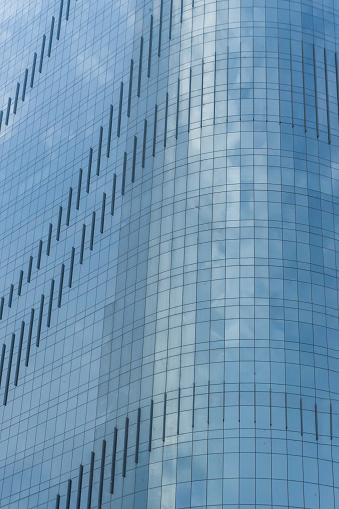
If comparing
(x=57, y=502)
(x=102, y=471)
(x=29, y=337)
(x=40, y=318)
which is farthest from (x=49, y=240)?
(x=102, y=471)

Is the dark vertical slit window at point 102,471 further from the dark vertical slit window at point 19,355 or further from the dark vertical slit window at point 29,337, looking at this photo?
the dark vertical slit window at point 19,355

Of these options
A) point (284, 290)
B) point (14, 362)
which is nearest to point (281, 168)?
point (284, 290)

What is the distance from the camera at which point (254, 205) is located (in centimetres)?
9050

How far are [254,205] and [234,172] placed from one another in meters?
4.19

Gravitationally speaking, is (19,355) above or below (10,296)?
below

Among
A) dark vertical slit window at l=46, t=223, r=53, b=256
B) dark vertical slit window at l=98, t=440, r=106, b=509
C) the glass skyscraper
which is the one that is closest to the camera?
the glass skyscraper

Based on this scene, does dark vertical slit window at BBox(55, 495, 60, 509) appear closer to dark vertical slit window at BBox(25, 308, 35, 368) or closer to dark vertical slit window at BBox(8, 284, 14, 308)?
dark vertical slit window at BBox(25, 308, 35, 368)

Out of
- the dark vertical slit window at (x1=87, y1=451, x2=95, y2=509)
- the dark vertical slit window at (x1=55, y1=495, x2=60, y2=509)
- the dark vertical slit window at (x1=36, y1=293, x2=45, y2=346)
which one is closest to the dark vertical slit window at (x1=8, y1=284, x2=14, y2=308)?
the dark vertical slit window at (x1=36, y1=293, x2=45, y2=346)

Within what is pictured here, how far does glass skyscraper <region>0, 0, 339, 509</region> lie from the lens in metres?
81.2

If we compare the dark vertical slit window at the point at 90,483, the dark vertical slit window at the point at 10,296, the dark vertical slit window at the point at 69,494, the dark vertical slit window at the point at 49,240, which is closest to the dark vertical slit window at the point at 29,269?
the dark vertical slit window at the point at 49,240

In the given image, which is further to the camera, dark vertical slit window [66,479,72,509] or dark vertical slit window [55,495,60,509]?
Answer: dark vertical slit window [55,495,60,509]

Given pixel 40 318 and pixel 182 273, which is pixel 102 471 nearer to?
pixel 182 273

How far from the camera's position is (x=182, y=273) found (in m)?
89.5

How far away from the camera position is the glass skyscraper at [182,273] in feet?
266
